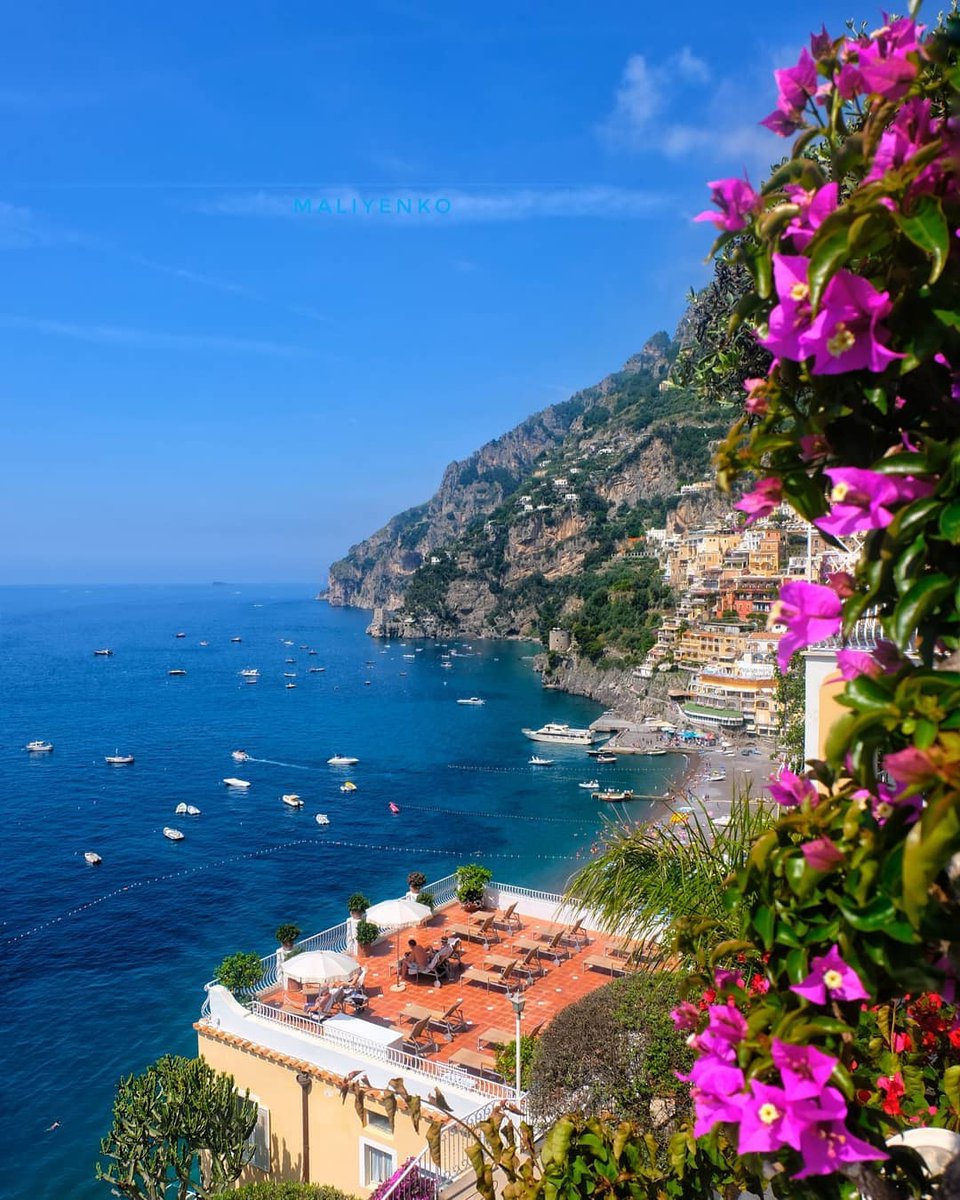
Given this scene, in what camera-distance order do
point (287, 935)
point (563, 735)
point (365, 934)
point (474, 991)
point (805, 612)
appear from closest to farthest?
point (805, 612)
point (474, 991)
point (287, 935)
point (365, 934)
point (563, 735)

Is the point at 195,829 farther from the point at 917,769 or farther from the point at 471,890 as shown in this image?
the point at 917,769

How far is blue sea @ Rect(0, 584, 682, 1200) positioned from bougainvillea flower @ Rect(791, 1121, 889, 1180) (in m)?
11.2

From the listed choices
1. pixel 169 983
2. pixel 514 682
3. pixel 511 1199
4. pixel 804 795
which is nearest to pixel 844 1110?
pixel 804 795

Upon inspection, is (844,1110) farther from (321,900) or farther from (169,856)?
(169,856)

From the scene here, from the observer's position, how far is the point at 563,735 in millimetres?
46469

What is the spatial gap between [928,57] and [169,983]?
2182 centimetres

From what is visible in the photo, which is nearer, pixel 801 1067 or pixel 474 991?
pixel 801 1067

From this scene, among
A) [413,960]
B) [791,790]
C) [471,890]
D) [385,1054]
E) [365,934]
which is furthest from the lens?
[471,890]

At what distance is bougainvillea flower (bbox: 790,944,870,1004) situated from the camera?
106cm

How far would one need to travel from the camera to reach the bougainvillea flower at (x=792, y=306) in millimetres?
1002

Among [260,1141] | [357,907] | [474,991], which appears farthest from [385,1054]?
[357,907]

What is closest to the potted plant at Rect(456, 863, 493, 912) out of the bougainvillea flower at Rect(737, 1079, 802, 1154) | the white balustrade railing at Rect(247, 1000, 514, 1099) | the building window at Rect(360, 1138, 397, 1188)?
the white balustrade railing at Rect(247, 1000, 514, 1099)

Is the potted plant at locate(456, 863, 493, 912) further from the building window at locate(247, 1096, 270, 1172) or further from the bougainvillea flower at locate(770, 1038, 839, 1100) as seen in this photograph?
the bougainvillea flower at locate(770, 1038, 839, 1100)

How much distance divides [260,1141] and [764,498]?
11308 mm
